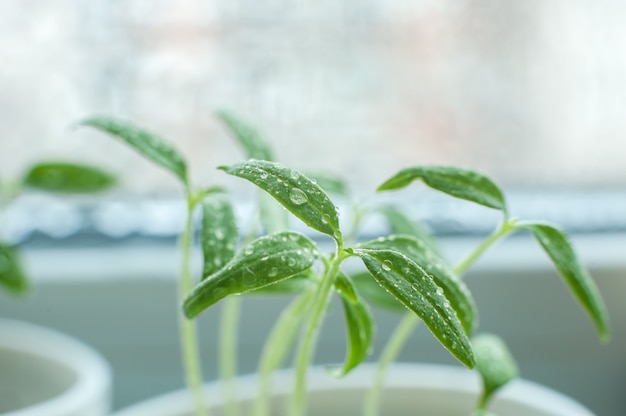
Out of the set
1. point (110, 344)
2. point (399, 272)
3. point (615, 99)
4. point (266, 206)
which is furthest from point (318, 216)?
point (615, 99)

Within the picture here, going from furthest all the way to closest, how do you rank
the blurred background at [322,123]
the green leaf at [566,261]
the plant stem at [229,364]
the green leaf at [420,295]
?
the blurred background at [322,123] → the plant stem at [229,364] → the green leaf at [566,261] → the green leaf at [420,295]

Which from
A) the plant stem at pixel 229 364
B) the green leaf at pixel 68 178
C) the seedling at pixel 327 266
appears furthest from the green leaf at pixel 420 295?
the green leaf at pixel 68 178

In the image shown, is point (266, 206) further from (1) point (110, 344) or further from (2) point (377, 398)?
(1) point (110, 344)

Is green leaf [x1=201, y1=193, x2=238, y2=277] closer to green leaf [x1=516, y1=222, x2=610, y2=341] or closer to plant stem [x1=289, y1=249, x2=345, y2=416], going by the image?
plant stem [x1=289, y1=249, x2=345, y2=416]

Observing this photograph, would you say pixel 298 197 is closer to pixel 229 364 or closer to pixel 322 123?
pixel 229 364

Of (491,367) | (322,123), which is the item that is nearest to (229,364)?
(491,367)

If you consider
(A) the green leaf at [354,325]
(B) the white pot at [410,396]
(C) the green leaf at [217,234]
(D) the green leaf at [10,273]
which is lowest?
(B) the white pot at [410,396]

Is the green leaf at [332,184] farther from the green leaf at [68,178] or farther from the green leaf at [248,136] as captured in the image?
the green leaf at [68,178]
